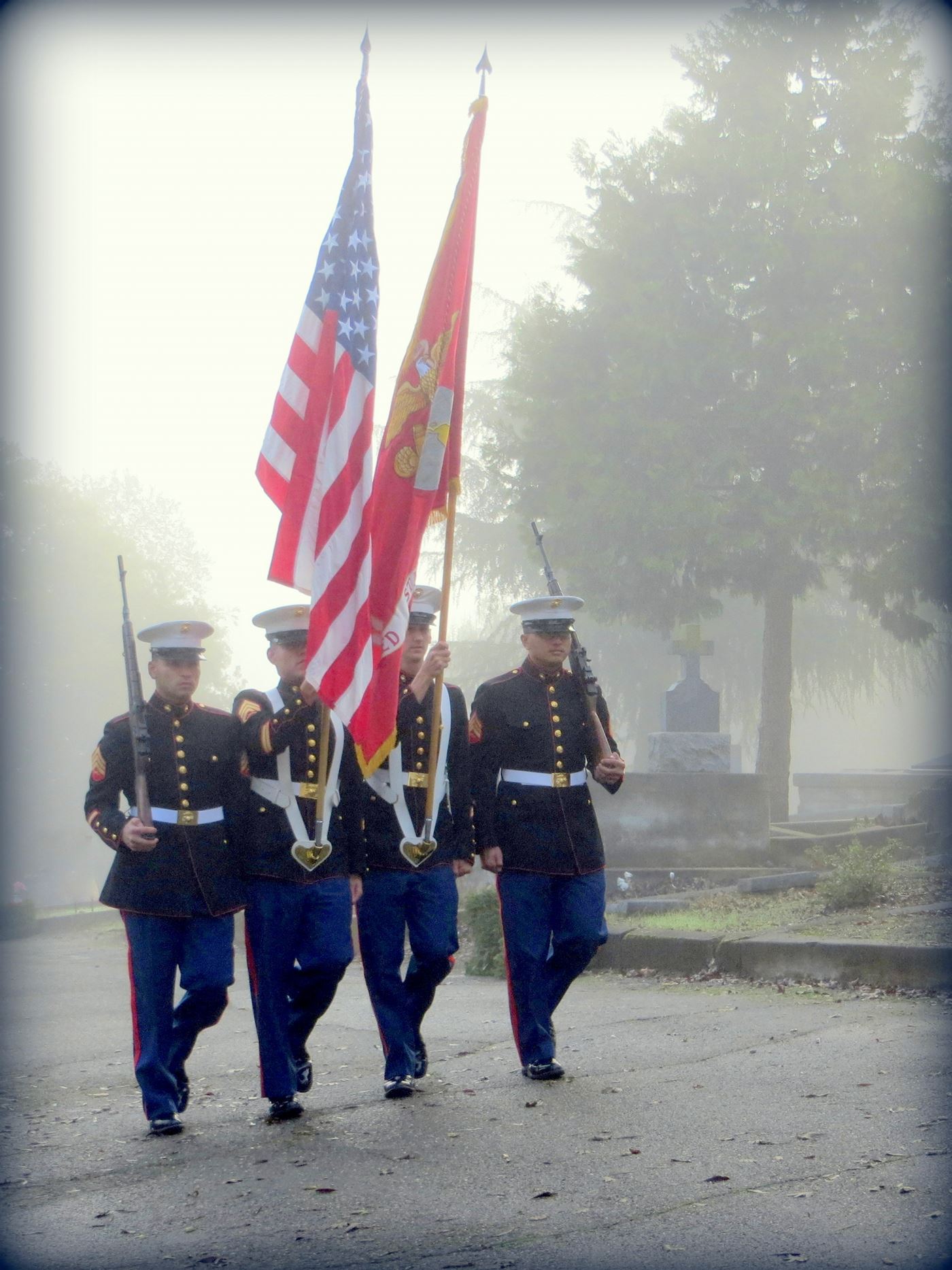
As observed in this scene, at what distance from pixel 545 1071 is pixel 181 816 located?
1.98 meters

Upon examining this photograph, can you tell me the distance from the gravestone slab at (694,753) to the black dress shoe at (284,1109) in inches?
462

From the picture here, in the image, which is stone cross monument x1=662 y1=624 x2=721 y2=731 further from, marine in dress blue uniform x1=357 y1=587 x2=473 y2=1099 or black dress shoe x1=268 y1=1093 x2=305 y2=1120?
black dress shoe x1=268 y1=1093 x2=305 y2=1120

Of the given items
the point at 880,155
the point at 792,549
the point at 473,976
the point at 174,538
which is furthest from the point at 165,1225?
the point at 174,538

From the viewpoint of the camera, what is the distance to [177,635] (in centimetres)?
647

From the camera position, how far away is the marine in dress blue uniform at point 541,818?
22.5 feet

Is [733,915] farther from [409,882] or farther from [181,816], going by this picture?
[181,816]

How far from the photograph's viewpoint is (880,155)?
2244cm

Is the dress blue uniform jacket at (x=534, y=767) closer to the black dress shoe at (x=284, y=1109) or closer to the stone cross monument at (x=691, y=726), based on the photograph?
the black dress shoe at (x=284, y=1109)

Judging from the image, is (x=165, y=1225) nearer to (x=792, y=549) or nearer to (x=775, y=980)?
(x=775, y=980)

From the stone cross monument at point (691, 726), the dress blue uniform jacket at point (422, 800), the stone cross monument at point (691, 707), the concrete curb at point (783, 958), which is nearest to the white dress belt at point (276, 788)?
the dress blue uniform jacket at point (422, 800)

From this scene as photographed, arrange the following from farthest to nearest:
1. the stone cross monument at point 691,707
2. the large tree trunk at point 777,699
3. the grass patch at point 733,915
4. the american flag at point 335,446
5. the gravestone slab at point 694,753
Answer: the large tree trunk at point 777,699 → the stone cross monument at point 691,707 → the gravestone slab at point 694,753 → the grass patch at point 733,915 → the american flag at point 335,446

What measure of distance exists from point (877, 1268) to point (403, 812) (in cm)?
316

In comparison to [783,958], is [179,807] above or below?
above

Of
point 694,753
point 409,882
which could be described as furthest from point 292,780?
point 694,753
